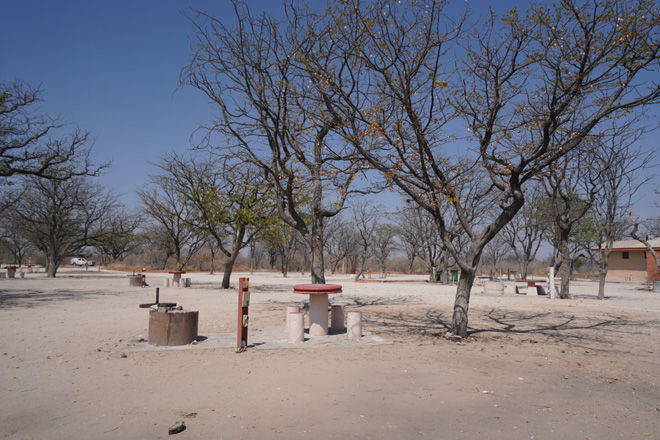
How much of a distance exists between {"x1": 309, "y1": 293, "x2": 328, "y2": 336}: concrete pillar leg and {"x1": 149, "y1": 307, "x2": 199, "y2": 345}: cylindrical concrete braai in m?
2.21

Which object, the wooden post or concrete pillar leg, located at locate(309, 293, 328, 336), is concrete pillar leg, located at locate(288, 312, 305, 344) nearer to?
concrete pillar leg, located at locate(309, 293, 328, 336)

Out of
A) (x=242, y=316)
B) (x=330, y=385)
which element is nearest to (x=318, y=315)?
(x=242, y=316)

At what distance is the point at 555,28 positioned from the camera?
7422mm

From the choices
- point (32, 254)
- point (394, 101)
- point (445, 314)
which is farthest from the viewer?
point (32, 254)

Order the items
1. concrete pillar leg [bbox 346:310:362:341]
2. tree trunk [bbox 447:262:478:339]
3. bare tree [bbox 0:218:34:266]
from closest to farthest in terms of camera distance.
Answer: concrete pillar leg [bbox 346:310:362:341], tree trunk [bbox 447:262:478:339], bare tree [bbox 0:218:34:266]

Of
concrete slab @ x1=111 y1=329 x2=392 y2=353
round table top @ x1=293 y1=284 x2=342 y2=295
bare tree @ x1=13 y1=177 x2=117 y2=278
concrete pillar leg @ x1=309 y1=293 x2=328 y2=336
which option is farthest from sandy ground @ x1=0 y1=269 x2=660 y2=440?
bare tree @ x1=13 y1=177 x2=117 y2=278

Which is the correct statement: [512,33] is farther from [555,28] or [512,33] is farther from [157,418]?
[157,418]

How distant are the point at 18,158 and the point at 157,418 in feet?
48.7

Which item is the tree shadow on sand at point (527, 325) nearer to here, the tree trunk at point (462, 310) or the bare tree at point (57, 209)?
the tree trunk at point (462, 310)

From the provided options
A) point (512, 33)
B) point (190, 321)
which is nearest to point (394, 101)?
point (512, 33)

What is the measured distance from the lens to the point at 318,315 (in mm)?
7891

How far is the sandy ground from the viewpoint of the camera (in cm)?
364

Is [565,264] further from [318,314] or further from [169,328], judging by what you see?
[169,328]

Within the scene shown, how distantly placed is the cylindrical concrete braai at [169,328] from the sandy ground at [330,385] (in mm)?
249
